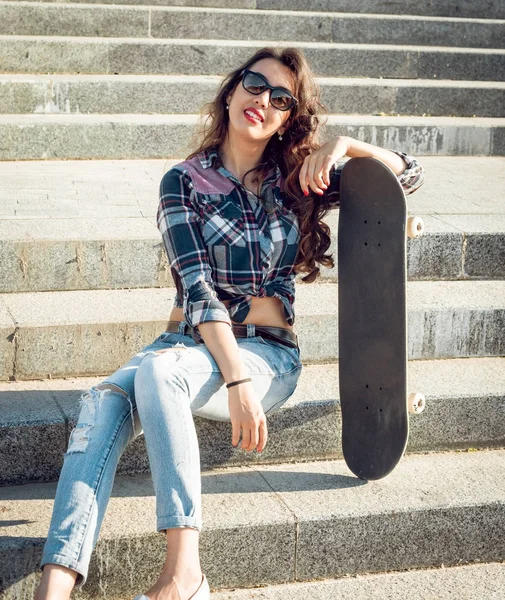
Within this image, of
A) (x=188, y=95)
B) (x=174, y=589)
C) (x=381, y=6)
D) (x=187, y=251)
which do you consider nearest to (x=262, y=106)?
(x=187, y=251)

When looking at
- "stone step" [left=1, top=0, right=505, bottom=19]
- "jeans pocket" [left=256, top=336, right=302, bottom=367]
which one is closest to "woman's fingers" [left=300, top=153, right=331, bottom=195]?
"jeans pocket" [left=256, top=336, right=302, bottom=367]

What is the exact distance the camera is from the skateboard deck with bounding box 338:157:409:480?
296 cm

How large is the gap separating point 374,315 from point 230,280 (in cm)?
50

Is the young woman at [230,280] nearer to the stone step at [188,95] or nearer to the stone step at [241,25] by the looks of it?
the stone step at [188,95]

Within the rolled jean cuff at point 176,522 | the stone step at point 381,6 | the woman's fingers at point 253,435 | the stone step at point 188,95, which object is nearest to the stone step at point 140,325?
the woman's fingers at point 253,435

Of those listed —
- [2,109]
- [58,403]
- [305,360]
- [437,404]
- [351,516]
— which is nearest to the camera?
[351,516]

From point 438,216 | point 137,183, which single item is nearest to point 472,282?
point 438,216

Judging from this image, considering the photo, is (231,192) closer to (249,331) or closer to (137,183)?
(249,331)

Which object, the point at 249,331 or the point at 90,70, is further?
the point at 90,70

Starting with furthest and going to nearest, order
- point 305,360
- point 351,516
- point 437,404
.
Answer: point 305,360, point 437,404, point 351,516

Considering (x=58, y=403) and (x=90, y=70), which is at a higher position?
(x=90, y=70)

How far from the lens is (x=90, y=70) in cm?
641

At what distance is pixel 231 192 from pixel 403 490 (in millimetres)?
1188

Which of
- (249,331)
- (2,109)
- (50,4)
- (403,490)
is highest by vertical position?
(50,4)
